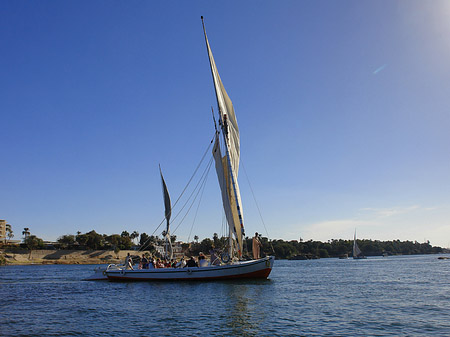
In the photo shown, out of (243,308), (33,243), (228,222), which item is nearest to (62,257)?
(33,243)

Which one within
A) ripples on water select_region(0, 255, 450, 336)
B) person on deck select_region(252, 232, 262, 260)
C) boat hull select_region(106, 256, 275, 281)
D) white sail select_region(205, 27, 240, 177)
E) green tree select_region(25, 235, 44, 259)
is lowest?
ripples on water select_region(0, 255, 450, 336)

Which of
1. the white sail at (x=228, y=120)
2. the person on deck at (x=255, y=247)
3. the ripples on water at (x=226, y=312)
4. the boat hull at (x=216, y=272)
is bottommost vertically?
the ripples on water at (x=226, y=312)

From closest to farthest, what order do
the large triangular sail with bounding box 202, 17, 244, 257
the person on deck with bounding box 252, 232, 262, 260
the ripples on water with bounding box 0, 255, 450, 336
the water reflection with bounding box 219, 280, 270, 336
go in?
the ripples on water with bounding box 0, 255, 450, 336 < the water reflection with bounding box 219, 280, 270, 336 < the large triangular sail with bounding box 202, 17, 244, 257 < the person on deck with bounding box 252, 232, 262, 260

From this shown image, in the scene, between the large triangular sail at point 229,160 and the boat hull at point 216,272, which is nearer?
the boat hull at point 216,272

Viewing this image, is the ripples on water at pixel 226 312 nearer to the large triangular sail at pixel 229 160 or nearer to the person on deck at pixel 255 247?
the person on deck at pixel 255 247

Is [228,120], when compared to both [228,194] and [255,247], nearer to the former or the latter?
[228,194]

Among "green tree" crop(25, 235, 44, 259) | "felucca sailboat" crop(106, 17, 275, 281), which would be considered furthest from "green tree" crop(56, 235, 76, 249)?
"felucca sailboat" crop(106, 17, 275, 281)

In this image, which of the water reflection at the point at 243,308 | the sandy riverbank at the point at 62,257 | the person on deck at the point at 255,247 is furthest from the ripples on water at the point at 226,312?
the sandy riverbank at the point at 62,257

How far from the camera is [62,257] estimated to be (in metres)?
138

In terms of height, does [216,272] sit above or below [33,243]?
below

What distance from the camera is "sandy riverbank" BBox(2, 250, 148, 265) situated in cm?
12475

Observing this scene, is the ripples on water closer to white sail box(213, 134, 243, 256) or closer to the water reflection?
the water reflection

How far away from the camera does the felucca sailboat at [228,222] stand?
33.7 metres

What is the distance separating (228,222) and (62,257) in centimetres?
12038
